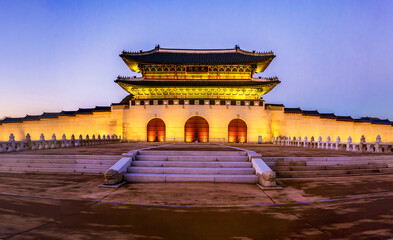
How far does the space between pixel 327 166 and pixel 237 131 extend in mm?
18639

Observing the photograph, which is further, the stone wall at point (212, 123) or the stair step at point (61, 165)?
the stone wall at point (212, 123)

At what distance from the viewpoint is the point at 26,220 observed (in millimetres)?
4344

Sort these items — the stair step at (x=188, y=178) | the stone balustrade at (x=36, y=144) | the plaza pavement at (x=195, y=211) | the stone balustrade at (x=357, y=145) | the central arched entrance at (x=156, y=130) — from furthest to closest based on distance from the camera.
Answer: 1. the central arched entrance at (x=156, y=130)
2. the stone balustrade at (x=36, y=144)
3. the stone balustrade at (x=357, y=145)
4. the stair step at (x=188, y=178)
5. the plaza pavement at (x=195, y=211)

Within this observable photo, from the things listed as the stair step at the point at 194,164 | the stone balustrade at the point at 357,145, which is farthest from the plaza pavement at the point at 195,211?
the stone balustrade at the point at 357,145

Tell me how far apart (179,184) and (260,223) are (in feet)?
12.9

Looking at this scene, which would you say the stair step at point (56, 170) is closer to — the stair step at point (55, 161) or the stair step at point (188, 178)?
the stair step at point (55, 161)

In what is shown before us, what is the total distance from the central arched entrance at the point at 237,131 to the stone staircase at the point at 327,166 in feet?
58.6

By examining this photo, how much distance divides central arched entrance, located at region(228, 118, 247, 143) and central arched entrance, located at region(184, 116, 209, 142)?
10.8 ft

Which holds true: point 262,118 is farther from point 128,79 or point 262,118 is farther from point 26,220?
point 26,220

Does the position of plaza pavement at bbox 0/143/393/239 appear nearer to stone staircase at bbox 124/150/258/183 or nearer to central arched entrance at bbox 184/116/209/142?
stone staircase at bbox 124/150/258/183

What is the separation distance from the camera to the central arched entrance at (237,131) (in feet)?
93.2

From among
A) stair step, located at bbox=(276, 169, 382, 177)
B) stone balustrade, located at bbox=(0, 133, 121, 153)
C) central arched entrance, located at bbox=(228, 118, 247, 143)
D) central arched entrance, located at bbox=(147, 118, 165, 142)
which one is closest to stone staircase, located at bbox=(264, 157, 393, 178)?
stair step, located at bbox=(276, 169, 382, 177)

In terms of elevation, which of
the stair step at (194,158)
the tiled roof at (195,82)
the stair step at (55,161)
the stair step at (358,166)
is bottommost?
the stair step at (358,166)

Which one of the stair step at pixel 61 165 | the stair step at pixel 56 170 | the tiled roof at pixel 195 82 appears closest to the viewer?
the stair step at pixel 56 170
